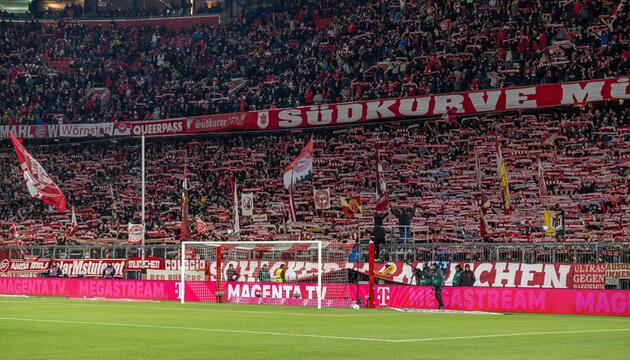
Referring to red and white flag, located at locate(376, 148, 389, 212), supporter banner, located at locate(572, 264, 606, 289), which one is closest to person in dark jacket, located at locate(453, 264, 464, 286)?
supporter banner, located at locate(572, 264, 606, 289)

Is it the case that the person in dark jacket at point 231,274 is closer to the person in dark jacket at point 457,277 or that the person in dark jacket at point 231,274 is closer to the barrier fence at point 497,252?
the barrier fence at point 497,252

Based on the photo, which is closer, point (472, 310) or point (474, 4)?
point (472, 310)

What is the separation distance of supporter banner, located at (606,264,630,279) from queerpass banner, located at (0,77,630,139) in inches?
542

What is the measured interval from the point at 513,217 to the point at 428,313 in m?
13.2

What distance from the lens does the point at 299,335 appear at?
76.0 ft

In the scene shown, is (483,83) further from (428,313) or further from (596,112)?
(428,313)

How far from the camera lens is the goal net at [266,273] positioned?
39.2 meters

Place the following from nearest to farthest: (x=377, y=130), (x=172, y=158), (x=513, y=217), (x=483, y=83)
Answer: (x=513, y=217)
(x=483, y=83)
(x=377, y=130)
(x=172, y=158)

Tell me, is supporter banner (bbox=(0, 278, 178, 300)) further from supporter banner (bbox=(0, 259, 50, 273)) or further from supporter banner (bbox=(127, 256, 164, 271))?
supporter banner (bbox=(127, 256, 164, 271))

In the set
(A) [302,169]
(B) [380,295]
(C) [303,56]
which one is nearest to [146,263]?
(A) [302,169]

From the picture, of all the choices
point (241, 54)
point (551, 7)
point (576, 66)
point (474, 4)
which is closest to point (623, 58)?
point (576, 66)

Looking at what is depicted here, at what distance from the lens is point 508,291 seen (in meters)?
34.8

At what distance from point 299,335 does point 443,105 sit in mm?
30865

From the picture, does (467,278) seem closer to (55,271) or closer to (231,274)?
(231,274)
